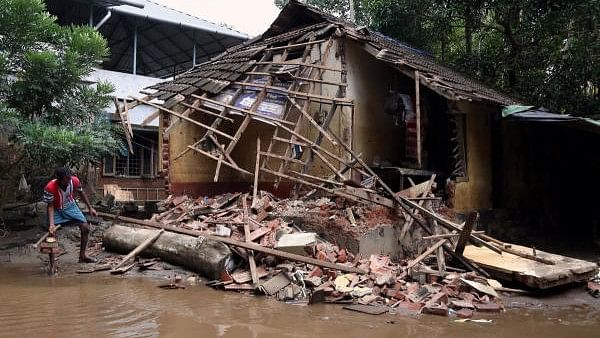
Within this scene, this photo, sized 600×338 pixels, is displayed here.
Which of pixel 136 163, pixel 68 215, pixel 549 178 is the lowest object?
pixel 68 215

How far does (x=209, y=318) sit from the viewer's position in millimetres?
5102

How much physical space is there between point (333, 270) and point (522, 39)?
11.5 metres

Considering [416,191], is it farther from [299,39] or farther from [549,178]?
[549,178]

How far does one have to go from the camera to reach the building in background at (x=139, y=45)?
16.3 m

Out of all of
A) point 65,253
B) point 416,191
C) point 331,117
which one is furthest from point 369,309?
point 65,253

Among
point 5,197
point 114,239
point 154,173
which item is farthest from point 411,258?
point 154,173

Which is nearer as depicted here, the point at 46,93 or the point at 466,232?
the point at 466,232

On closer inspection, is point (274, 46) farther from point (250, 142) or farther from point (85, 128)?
point (85, 128)

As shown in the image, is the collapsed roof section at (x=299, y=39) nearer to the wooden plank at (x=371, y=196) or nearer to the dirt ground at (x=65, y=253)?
the wooden plank at (x=371, y=196)

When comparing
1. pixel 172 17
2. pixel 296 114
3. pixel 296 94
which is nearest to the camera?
pixel 296 94

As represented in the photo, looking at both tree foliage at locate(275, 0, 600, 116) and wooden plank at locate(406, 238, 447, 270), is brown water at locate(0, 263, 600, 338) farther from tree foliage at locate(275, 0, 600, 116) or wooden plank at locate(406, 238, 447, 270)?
tree foliage at locate(275, 0, 600, 116)

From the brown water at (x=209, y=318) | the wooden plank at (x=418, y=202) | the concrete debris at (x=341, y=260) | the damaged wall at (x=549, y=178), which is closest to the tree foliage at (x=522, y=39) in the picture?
the damaged wall at (x=549, y=178)

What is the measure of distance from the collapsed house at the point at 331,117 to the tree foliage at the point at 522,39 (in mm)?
3364

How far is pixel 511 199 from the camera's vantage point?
39.4 feet
